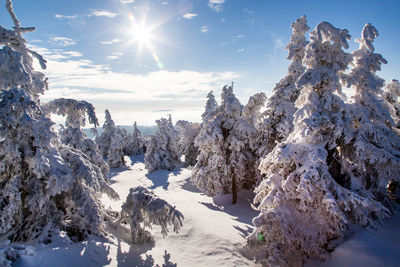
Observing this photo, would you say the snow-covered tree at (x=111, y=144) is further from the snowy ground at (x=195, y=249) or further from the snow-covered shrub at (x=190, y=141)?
the snowy ground at (x=195, y=249)

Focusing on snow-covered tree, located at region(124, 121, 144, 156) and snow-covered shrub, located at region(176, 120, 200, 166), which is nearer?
snow-covered shrub, located at region(176, 120, 200, 166)

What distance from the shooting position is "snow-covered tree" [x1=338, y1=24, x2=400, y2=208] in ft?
31.2

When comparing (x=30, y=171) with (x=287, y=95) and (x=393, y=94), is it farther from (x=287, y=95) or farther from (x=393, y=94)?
(x=393, y=94)

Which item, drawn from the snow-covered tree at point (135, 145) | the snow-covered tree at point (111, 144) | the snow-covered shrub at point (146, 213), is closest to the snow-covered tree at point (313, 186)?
the snow-covered shrub at point (146, 213)

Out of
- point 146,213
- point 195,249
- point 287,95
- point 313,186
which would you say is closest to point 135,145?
point 287,95

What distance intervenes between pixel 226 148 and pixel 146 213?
1017 cm

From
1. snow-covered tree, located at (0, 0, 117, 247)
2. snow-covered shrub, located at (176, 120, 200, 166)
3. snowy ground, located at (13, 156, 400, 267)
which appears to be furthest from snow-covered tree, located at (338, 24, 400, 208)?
snow-covered shrub, located at (176, 120, 200, 166)

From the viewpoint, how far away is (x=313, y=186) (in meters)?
8.39

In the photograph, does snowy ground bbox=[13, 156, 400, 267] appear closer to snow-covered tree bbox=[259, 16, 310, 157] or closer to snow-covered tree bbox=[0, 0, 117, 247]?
snow-covered tree bbox=[0, 0, 117, 247]

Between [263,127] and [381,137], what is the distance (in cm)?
780

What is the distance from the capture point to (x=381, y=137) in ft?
32.6

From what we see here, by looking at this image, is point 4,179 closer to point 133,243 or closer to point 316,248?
point 133,243

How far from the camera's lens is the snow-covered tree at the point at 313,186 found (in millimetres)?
8266

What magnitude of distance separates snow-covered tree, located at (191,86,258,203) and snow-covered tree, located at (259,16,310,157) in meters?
1.73
